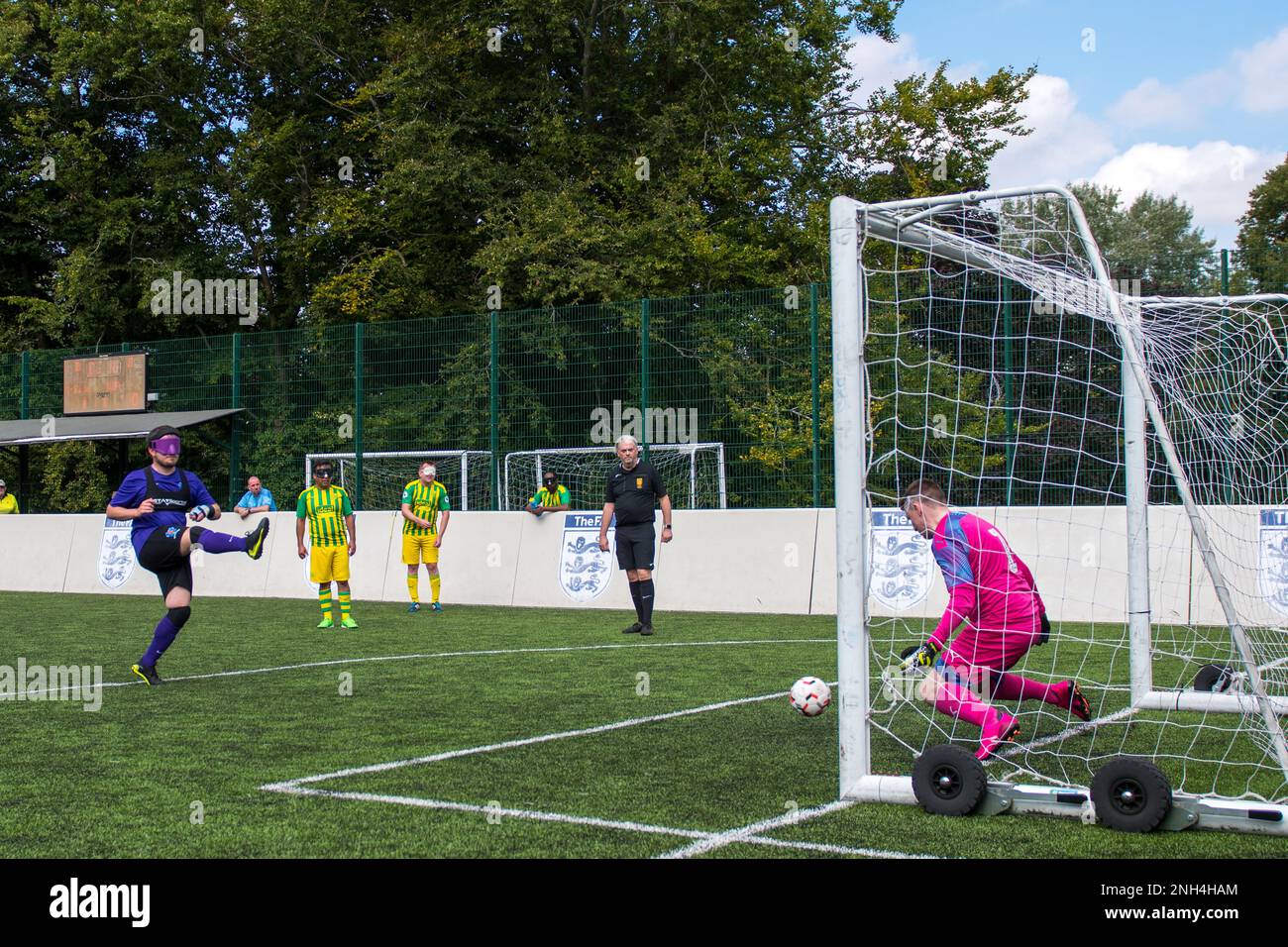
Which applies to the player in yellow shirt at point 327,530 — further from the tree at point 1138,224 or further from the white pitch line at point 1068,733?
the tree at point 1138,224

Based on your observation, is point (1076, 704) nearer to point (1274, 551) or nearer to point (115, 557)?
point (1274, 551)

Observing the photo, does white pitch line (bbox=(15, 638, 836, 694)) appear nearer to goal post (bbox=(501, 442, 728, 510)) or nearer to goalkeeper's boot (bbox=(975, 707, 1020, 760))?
goal post (bbox=(501, 442, 728, 510))

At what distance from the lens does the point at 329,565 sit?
50.4ft

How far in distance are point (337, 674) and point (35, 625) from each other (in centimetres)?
673

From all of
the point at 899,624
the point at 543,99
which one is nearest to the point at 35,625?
the point at 899,624

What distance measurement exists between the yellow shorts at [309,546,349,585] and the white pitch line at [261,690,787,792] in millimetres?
7872

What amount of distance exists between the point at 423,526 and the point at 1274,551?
10175 millimetres

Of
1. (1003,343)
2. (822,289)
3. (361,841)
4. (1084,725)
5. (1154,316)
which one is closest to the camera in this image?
(361,841)

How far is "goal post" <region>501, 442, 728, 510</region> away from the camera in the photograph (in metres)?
17.4

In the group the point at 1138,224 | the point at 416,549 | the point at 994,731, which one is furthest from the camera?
the point at 1138,224

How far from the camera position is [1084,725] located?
24.2 feet

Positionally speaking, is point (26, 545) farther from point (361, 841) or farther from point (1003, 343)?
point (361, 841)

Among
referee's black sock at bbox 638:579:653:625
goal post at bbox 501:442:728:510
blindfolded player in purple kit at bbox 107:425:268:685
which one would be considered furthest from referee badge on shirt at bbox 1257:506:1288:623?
blindfolded player in purple kit at bbox 107:425:268:685

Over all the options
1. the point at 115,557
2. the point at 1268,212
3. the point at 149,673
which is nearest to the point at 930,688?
the point at 149,673
